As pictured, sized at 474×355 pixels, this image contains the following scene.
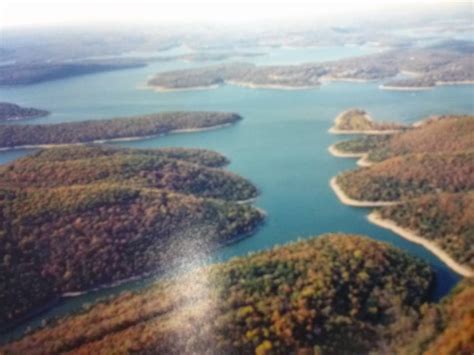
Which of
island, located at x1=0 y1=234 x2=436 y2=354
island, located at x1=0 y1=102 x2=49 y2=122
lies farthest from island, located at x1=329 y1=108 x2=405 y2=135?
island, located at x1=0 y1=102 x2=49 y2=122

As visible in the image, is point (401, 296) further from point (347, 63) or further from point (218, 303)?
point (347, 63)

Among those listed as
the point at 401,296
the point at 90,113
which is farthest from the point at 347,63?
the point at 401,296

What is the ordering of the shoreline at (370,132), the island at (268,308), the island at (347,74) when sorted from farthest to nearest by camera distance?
the island at (347,74) → the shoreline at (370,132) → the island at (268,308)

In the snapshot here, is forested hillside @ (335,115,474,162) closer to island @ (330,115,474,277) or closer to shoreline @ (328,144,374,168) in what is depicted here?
island @ (330,115,474,277)

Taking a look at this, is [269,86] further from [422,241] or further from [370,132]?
[422,241]

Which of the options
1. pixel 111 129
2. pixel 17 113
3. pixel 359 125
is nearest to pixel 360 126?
pixel 359 125

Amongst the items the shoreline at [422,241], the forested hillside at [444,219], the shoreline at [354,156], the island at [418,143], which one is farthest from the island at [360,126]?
the shoreline at [422,241]

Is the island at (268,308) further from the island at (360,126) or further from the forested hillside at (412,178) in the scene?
the island at (360,126)
